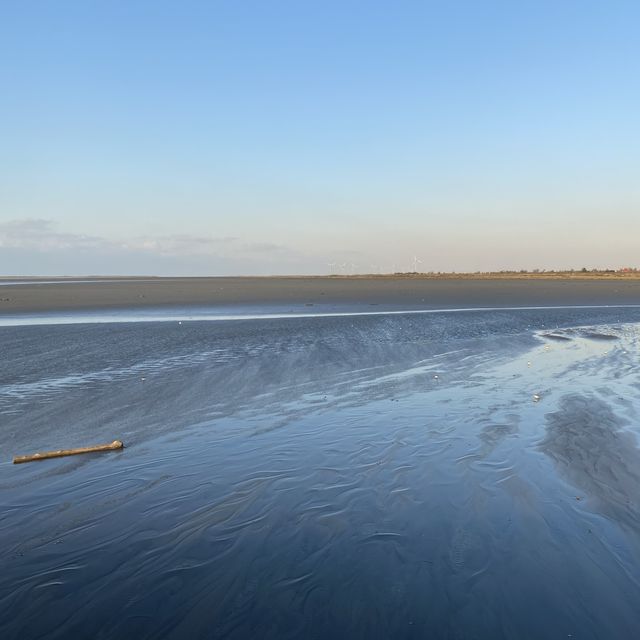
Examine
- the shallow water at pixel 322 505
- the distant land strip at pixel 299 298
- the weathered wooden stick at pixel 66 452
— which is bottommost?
the shallow water at pixel 322 505

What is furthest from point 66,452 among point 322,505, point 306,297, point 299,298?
point 306,297

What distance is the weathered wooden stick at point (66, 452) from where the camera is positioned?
384 inches

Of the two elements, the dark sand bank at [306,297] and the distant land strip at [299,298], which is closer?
the distant land strip at [299,298]

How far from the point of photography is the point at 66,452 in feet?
32.8

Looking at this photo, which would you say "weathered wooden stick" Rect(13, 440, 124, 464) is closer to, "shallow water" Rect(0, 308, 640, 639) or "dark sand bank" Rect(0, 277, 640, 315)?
"shallow water" Rect(0, 308, 640, 639)

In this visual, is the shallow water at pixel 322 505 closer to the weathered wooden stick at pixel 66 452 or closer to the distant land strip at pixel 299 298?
the weathered wooden stick at pixel 66 452

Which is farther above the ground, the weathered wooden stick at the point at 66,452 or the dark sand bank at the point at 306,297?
the dark sand bank at the point at 306,297

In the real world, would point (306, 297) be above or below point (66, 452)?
above

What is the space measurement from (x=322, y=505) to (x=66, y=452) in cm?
504

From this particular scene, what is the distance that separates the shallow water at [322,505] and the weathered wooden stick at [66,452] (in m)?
0.24

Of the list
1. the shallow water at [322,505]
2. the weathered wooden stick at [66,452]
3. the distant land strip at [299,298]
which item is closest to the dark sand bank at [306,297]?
the distant land strip at [299,298]

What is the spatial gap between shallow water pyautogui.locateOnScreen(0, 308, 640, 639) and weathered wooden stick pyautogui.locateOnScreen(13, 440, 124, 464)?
24 cm

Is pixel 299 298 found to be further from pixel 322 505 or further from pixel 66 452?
pixel 322 505

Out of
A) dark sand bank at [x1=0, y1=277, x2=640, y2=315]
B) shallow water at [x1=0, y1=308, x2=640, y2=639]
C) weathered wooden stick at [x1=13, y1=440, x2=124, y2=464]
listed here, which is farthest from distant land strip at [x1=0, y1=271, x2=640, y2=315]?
weathered wooden stick at [x1=13, y1=440, x2=124, y2=464]
